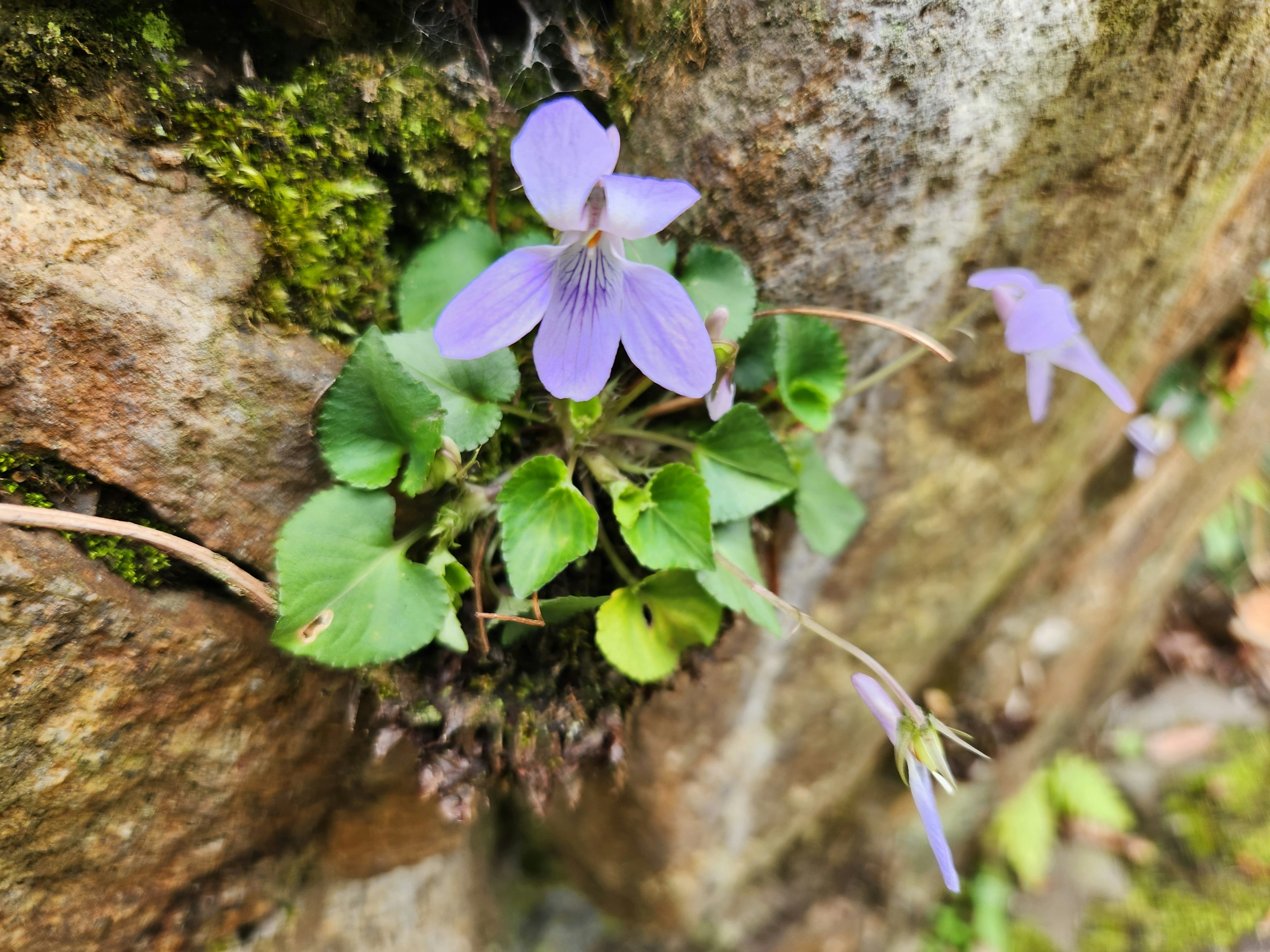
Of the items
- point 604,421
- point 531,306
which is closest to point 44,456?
point 531,306

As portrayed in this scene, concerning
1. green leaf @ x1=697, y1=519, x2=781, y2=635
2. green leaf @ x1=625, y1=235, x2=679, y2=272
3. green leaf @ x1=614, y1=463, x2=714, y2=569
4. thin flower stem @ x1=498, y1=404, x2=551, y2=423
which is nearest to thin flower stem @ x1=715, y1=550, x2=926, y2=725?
green leaf @ x1=697, y1=519, x2=781, y2=635

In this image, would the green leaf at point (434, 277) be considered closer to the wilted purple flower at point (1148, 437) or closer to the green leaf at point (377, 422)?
the green leaf at point (377, 422)

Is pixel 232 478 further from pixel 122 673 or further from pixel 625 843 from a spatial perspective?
pixel 625 843

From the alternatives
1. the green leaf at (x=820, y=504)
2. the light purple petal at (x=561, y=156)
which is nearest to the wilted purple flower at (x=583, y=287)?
the light purple petal at (x=561, y=156)

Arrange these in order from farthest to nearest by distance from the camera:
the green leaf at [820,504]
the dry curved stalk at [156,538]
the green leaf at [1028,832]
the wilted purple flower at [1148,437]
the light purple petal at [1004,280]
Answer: the green leaf at [1028,832]
the wilted purple flower at [1148,437]
the green leaf at [820,504]
the light purple petal at [1004,280]
the dry curved stalk at [156,538]

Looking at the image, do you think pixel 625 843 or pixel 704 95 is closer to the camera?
pixel 704 95

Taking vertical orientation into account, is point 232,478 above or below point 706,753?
above

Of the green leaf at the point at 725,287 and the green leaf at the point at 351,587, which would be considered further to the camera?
the green leaf at the point at 725,287

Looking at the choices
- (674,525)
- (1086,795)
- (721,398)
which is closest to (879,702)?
(674,525)
